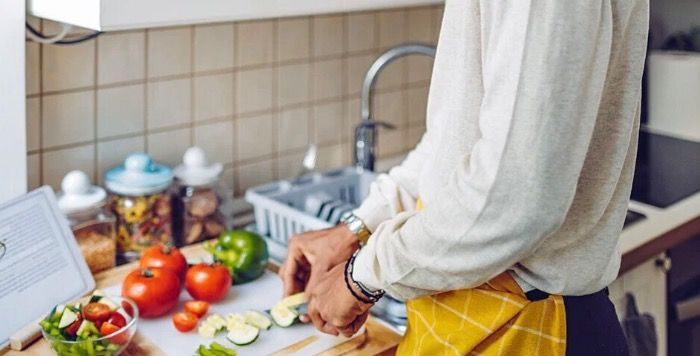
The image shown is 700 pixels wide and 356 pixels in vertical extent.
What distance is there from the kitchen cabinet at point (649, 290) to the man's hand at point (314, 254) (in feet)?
2.17

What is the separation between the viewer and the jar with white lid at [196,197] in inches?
62.0

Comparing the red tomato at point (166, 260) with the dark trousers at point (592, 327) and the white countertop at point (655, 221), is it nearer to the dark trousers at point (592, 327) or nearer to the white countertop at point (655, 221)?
the dark trousers at point (592, 327)

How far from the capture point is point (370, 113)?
1758mm

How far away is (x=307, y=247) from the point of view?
1.27 m

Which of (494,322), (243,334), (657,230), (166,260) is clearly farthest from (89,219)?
(657,230)

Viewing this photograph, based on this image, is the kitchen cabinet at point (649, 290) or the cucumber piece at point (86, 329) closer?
the cucumber piece at point (86, 329)

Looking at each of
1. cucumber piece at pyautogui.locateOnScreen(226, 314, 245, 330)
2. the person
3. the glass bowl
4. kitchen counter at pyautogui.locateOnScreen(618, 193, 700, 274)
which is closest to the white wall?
the glass bowl

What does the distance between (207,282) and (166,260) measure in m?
0.09

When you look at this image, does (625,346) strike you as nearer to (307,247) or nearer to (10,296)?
(307,247)

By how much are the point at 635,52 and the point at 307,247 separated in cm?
55

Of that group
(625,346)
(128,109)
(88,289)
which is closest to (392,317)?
(625,346)

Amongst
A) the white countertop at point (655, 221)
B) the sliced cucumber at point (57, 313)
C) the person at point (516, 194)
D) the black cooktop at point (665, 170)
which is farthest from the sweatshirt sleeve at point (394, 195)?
the black cooktop at point (665, 170)

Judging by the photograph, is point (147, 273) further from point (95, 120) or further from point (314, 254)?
point (95, 120)

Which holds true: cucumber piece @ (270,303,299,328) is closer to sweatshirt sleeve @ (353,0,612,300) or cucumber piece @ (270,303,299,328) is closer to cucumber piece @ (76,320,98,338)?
cucumber piece @ (76,320,98,338)
